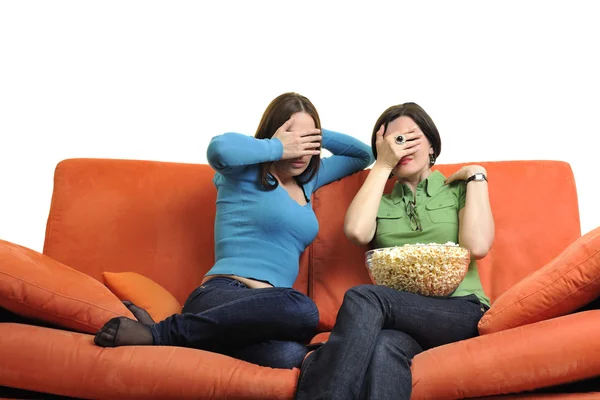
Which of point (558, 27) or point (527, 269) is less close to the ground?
point (558, 27)

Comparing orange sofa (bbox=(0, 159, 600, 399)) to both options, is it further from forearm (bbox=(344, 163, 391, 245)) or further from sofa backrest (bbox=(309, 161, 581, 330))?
forearm (bbox=(344, 163, 391, 245))

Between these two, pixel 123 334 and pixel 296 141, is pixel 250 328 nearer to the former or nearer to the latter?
pixel 123 334

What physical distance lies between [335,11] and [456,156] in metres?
0.85

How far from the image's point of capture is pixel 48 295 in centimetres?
161

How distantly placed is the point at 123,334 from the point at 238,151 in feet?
2.19

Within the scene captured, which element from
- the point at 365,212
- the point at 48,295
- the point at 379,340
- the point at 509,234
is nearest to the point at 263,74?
the point at 365,212

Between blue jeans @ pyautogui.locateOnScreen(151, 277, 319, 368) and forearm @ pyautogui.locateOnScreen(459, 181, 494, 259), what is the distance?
Answer: 0.55 meters

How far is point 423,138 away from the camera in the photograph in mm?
2105

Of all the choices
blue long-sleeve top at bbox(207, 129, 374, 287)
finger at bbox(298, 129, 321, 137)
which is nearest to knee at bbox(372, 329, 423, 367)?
blue long-sleeve top at bbox(207, 129, 374, 287)

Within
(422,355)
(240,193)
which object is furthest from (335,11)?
(422,355)

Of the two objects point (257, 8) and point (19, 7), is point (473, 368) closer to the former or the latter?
point (257, 8)

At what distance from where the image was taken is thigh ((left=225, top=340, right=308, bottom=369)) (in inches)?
63.0

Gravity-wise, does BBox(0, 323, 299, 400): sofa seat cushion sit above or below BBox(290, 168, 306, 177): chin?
below

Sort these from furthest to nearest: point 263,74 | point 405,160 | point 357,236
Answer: point 263,74 < point 405,160 < point 357,236
